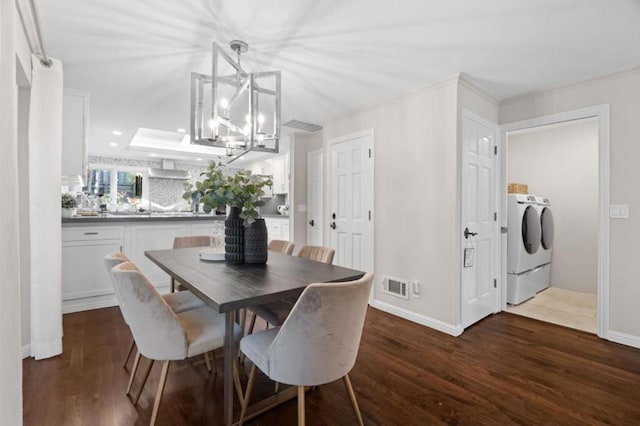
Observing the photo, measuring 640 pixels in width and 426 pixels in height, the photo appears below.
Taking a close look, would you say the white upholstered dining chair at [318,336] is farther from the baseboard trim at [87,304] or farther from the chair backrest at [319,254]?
the baseboard trim at [87,304]

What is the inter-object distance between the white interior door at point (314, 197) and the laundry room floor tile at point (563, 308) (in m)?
2.57

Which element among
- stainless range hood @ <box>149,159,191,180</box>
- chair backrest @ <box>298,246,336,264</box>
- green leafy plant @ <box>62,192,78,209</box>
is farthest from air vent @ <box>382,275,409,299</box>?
stainless range hood @ <box>149,159,191,180</box>

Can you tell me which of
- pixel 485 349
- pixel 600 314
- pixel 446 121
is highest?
pixel 446 121

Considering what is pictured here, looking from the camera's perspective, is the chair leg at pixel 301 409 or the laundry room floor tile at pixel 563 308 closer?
the chair leg at pixel 301 409

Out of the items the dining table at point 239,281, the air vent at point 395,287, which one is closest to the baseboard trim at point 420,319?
the air vent at point 395,287

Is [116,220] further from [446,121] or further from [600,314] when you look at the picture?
[600,314]

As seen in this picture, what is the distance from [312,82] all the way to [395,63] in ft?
2.63

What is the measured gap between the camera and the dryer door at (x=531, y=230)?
3637 millimetres

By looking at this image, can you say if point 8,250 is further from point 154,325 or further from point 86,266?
point 86,266

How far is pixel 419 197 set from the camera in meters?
3.00

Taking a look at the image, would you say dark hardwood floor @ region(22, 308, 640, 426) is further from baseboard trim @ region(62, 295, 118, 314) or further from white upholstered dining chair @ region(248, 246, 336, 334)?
baseboard trim @ region(62, 295, 118, 314)

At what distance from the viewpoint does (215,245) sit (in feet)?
7.58

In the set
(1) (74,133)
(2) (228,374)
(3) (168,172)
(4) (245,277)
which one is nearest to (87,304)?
(1) (74,133)

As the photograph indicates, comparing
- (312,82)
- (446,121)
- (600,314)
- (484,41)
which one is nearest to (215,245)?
(312,82)
